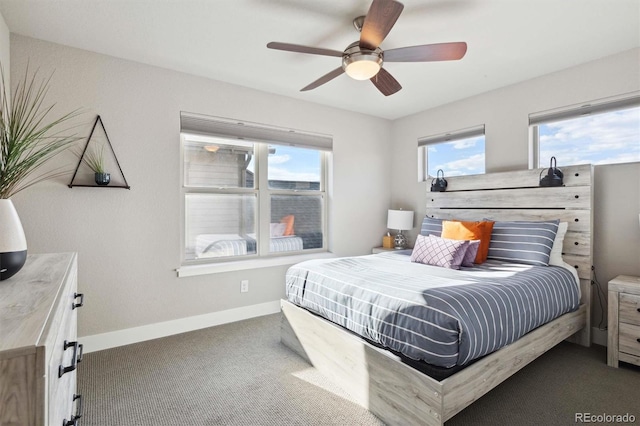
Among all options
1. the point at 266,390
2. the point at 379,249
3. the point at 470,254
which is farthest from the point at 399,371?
the point at 379,249

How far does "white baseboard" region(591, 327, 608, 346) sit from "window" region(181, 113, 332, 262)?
2797 mm

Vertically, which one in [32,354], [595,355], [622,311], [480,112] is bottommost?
[595,355]

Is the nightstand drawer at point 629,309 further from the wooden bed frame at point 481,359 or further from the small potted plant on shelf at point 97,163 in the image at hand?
the small potted plant on shelf at point 97,163

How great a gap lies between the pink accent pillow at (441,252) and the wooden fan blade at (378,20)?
1694mm

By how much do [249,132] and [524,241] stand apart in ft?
9.47

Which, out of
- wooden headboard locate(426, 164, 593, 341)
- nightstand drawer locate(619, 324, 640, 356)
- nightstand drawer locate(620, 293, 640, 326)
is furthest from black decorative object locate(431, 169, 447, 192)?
nightstand drawer locate(619, 324, 640, 356)

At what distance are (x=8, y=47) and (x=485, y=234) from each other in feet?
13.6

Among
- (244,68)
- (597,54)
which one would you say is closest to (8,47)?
(244,68)

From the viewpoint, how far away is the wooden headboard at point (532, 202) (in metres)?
2.78

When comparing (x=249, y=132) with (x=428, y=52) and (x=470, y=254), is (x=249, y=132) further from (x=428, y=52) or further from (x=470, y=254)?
(x=470, y=254)

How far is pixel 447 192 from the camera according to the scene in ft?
12.7

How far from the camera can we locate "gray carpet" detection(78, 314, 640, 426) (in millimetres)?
1869

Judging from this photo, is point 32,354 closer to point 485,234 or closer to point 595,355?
point 485,234

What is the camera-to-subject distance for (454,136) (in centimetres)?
397
